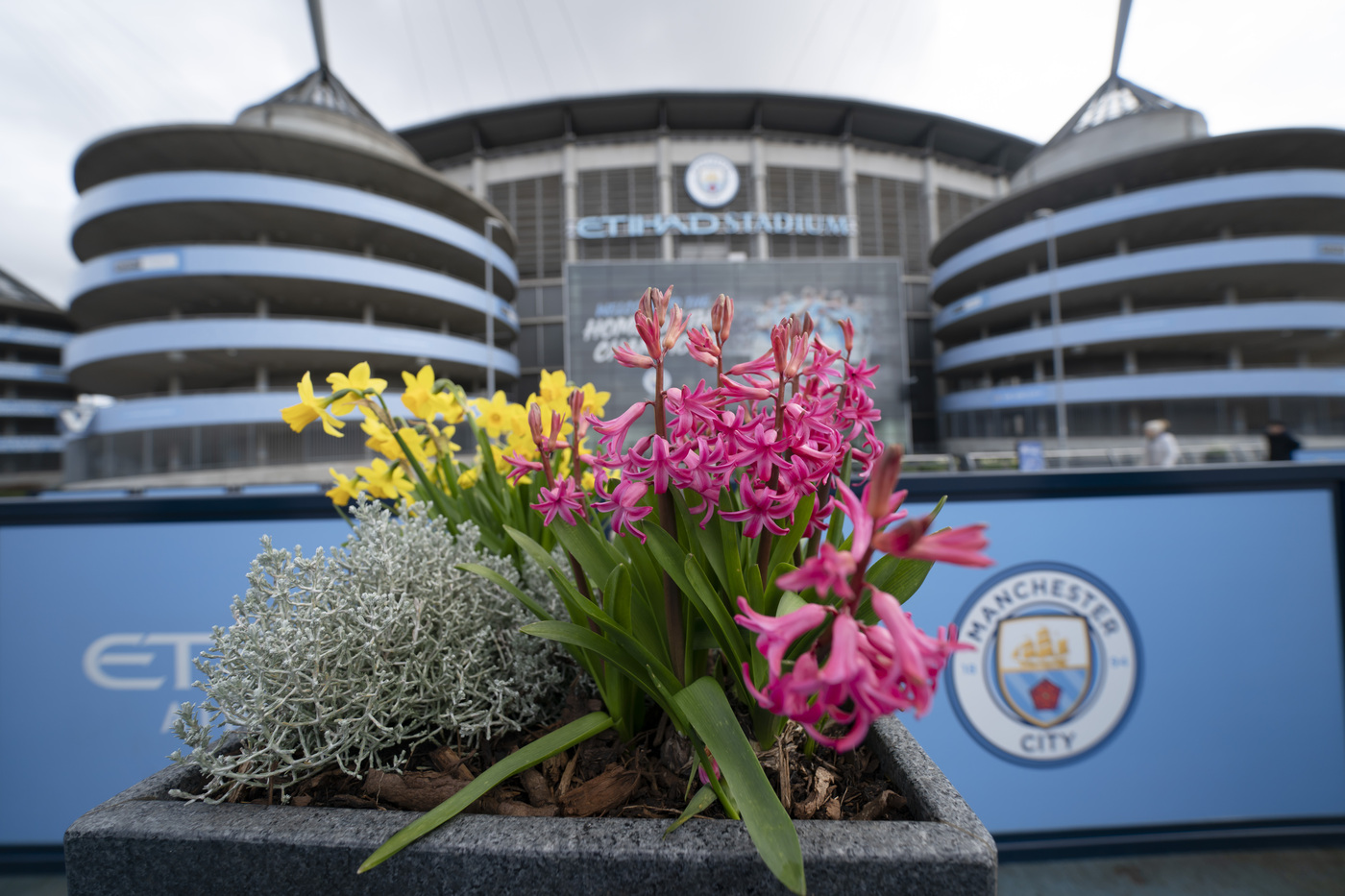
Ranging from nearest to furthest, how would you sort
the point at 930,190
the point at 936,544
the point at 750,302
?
the point at 936,544, the point at 750,302, the point at 930,190

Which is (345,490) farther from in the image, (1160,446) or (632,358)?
(1160,446)

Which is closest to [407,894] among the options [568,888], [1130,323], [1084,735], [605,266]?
[568,888]

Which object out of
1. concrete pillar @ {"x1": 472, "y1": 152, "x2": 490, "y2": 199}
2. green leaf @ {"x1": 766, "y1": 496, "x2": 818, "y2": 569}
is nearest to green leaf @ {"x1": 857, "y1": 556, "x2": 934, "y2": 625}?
green leaf @ {"x1": 766, "y1": 496, "x2": 818, "y2": 569}

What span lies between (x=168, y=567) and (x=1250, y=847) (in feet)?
11.9

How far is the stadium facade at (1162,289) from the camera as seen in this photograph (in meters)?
19.8

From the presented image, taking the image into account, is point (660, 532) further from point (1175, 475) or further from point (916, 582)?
point (1175, 475)

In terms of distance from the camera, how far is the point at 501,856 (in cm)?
55

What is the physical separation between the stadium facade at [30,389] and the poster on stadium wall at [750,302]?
31.7 m

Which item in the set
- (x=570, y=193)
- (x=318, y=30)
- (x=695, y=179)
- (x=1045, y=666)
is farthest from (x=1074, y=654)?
(x=318, y=30)

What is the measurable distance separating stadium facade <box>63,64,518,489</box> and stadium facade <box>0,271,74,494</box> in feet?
47.0

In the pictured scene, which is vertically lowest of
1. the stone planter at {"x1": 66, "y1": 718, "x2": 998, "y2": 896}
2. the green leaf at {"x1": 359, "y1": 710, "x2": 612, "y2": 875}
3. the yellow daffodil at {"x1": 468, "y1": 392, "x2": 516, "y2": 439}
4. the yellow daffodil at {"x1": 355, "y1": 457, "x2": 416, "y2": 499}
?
the stone planter at {"x1": 66, "y1": 718, "x2": 998, "y2": 896}

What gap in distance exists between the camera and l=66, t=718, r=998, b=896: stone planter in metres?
0.53

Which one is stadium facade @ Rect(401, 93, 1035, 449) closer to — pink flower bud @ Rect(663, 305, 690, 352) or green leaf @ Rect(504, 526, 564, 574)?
green leaf @ Rect(504, 526, 564, 574)

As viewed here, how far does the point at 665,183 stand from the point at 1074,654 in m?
26.1
